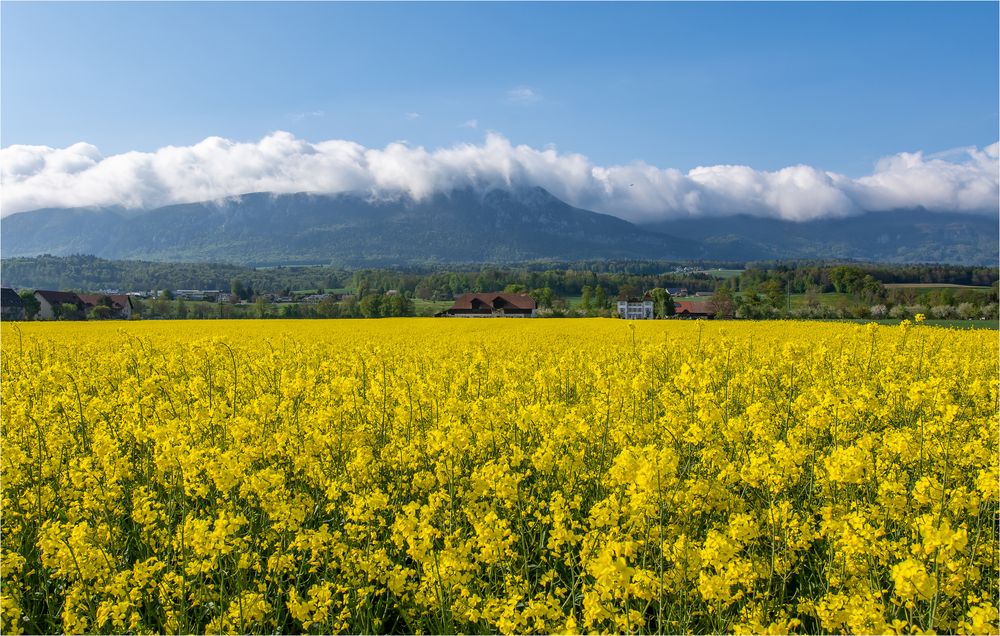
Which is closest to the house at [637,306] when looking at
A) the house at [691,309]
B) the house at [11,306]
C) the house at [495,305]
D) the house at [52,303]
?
the house at [691,309]

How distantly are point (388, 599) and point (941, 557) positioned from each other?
13.0 feet

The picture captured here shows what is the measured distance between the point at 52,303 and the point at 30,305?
5274 millimetres

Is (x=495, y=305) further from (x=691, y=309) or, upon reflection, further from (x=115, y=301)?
(x=115, y=301)

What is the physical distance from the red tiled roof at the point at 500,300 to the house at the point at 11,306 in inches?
1968

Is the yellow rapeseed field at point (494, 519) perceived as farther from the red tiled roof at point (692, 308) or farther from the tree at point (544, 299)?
the tree at point (544, 299)

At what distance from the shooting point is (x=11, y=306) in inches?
2466

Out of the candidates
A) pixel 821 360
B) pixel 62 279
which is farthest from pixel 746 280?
pixel 62 279

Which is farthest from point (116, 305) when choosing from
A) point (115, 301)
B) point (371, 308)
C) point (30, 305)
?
point (371, 308)

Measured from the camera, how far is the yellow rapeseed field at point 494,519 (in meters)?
4.01

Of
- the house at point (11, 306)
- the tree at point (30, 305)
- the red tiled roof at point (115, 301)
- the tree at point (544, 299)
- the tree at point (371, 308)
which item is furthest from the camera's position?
the tree at point (544, 299)

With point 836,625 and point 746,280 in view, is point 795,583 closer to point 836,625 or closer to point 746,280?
point 836,625

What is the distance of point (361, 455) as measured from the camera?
5371 mm

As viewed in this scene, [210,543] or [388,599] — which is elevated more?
[210,543]

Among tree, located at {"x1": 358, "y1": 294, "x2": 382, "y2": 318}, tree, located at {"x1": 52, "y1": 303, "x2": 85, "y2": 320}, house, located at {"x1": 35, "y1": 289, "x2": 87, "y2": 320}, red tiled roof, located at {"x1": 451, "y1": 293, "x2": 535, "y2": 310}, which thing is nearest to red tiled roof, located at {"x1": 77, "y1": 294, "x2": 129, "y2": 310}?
house, located at {"x1": 35, "y1": 289, "x2": 87, "y2": 320}
